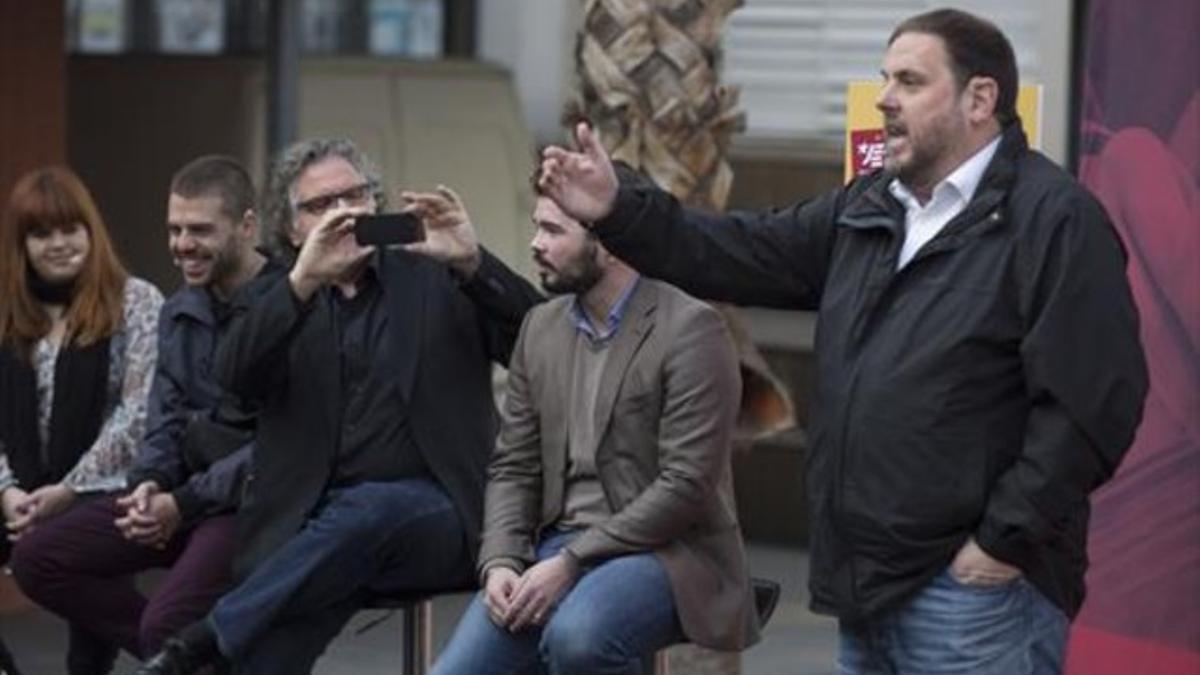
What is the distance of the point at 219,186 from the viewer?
27.7 feet

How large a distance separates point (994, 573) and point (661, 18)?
4812 mm

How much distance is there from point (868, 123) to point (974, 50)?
1844 mm

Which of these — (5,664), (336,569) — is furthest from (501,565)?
(5,664)

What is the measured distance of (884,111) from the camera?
5.98 meters

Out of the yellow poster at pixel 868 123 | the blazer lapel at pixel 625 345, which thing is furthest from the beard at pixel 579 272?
the yellow poster at pixel 868 123

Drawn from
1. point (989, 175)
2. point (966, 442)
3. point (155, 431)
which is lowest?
point (155, 431)

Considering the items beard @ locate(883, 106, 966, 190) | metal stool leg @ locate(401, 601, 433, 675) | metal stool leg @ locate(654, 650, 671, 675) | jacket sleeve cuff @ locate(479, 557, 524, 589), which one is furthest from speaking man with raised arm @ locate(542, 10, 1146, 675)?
metal stool leg @ locate(401, 601, 433, 675)

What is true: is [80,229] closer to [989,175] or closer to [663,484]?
[663,484]

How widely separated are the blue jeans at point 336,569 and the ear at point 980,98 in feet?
7.32

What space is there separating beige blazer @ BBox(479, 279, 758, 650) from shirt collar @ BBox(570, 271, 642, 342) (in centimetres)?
2

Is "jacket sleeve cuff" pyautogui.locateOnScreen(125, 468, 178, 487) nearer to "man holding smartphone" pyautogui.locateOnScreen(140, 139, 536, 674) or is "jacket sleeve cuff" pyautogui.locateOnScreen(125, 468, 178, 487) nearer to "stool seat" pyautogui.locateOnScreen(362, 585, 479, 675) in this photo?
"man holding smartphone" pyautogui.locateOnScreen(140, 139, 536, 674)

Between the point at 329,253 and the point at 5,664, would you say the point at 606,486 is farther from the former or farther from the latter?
the point at 5,664

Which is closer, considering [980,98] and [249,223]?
[980,98]

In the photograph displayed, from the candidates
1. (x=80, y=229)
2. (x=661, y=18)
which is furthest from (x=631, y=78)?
(x=80, y=229)
